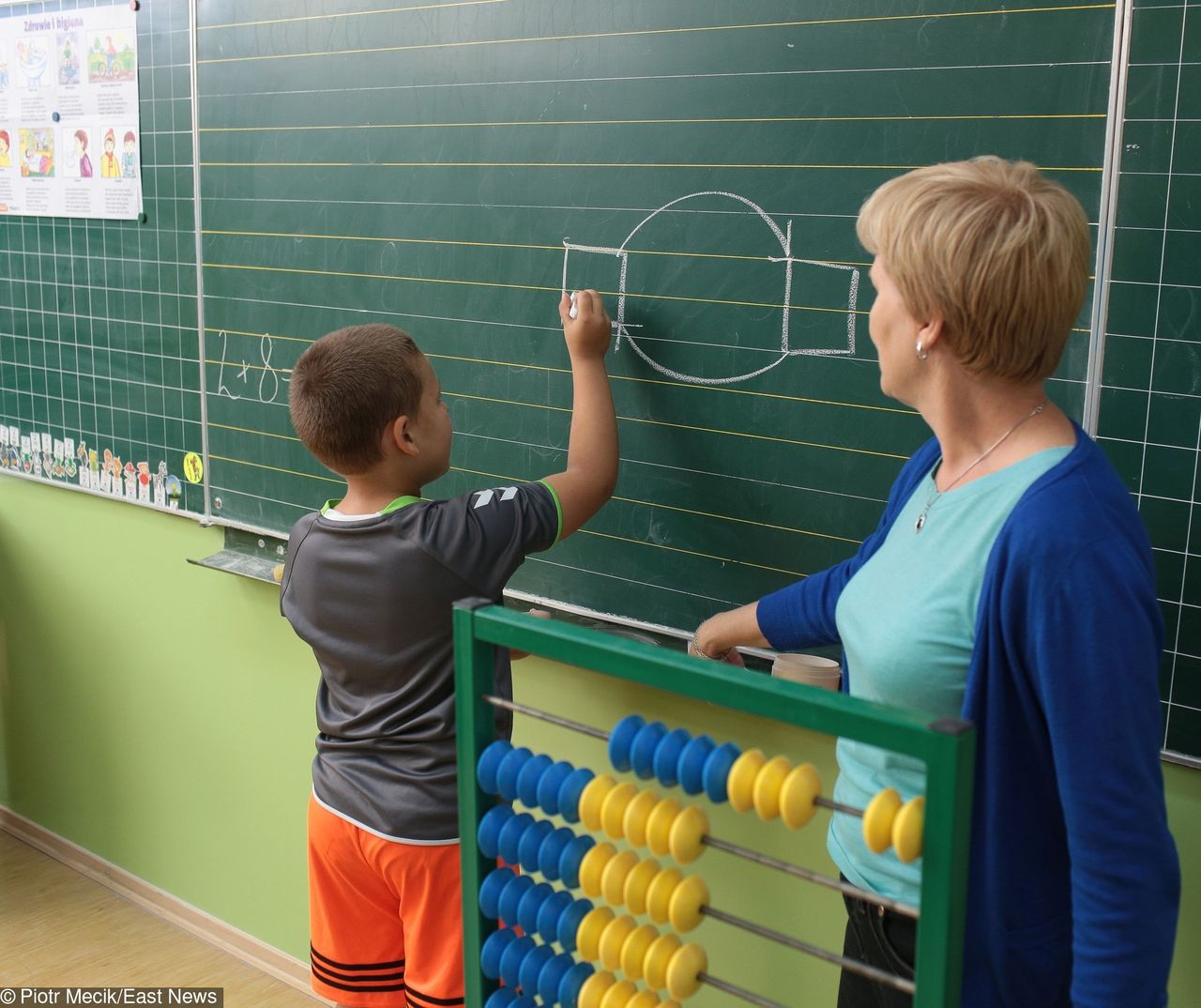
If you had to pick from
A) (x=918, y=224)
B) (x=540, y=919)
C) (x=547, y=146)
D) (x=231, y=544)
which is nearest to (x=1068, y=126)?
(x=918, y=224)

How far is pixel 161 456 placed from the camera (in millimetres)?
2943

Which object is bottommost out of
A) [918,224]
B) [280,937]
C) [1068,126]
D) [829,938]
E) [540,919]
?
[280,937]

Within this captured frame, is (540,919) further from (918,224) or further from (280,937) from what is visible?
(280,937)

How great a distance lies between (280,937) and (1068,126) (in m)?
2.44

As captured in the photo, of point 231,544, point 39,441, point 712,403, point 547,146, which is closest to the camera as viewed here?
point 712,403

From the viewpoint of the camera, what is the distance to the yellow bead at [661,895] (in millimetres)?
1422

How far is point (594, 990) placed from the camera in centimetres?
150

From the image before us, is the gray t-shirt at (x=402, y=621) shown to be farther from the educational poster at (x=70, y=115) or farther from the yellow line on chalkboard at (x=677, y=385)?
the educational poster at (x=70, y=115)

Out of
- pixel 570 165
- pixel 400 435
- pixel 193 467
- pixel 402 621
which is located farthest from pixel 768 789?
pixel 193 467

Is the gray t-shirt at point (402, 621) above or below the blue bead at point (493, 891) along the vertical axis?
above

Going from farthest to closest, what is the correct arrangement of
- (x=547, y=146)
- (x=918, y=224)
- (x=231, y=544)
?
(x=231, y=544), (x=547, y=146), (x=918, y=224)

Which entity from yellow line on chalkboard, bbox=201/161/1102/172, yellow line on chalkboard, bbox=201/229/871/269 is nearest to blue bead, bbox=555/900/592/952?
yellow line on chalkboard, bbox=201/229/871/269

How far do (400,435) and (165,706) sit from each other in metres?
1.62

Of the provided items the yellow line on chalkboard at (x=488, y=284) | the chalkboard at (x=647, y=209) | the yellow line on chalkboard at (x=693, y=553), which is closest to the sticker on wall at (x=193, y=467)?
the chalkboard at (x=647, y=209)
